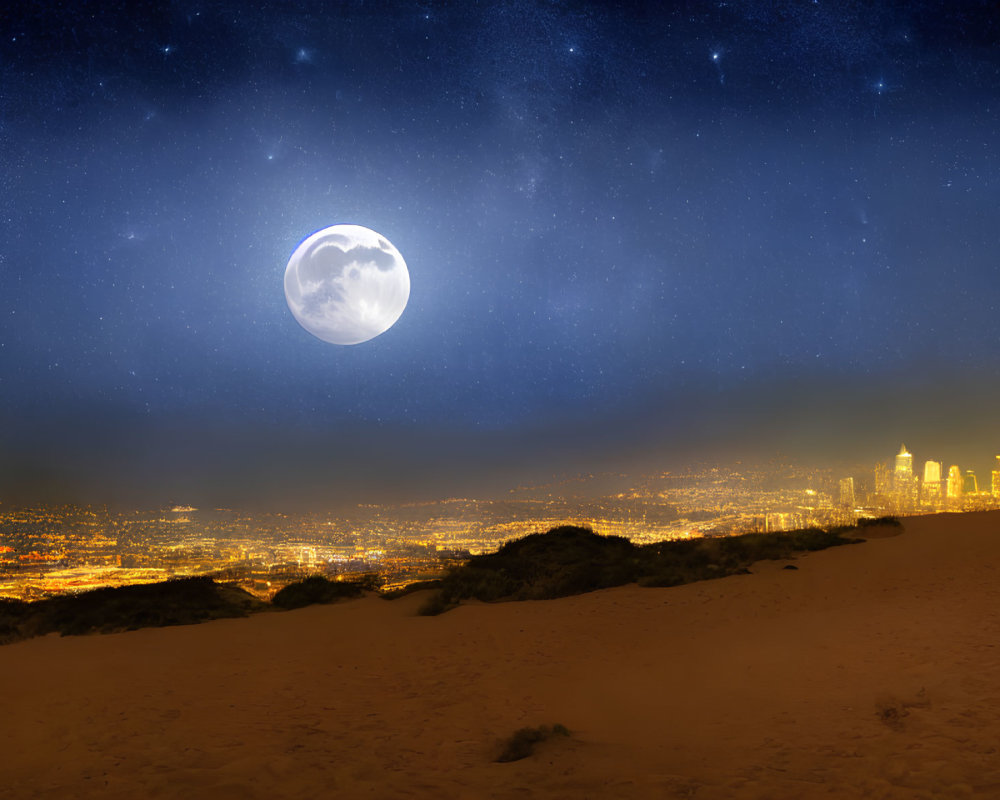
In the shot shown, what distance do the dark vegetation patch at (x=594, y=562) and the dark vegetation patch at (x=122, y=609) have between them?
6.52 meters

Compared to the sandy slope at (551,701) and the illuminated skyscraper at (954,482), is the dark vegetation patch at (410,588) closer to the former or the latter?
the sandy slope at (551,701)

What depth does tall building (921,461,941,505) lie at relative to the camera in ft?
182

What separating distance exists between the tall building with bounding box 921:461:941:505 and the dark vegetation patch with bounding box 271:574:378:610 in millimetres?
52766

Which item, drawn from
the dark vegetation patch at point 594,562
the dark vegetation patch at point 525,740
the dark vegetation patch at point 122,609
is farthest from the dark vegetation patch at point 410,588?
the dark vegetation patch at point 525,740

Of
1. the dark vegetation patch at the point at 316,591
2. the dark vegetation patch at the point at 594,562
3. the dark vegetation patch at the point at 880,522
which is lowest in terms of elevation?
the dark vegetation patch at the point at 316,591

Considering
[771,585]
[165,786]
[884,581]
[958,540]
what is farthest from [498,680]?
[958,540]

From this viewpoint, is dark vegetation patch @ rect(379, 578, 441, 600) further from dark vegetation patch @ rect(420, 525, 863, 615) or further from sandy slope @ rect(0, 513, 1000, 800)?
sandy slope @ rect(0, 513, 1000, 800)

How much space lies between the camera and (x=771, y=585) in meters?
16.9

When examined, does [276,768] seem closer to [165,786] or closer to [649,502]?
[165,786]

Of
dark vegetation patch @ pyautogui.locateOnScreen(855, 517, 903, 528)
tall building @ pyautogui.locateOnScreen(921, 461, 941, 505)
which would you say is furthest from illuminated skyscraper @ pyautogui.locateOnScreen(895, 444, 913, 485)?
dark vegetation patch @ pyautogui.locateOnScreen(855, 517, 903, 528)

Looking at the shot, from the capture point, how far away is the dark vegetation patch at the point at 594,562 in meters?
18.8

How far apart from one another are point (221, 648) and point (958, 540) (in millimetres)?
23530

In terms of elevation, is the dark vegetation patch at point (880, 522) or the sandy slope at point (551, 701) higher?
the dark vegetation patch at point (880, 522)

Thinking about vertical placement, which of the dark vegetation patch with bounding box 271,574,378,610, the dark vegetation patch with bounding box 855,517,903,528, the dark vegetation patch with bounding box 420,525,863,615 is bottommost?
the dark vegetation patch with bounding box 271,574,378,610
